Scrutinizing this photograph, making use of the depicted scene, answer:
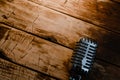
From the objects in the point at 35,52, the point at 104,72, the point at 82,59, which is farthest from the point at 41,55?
the point at 104,72

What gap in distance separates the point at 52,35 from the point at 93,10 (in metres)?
0.40

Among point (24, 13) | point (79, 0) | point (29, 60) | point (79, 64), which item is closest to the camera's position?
point (79, 64)

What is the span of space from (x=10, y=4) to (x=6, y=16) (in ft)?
0.34

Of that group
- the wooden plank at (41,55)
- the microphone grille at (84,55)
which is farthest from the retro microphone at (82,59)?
the wooden plank at (41,55)

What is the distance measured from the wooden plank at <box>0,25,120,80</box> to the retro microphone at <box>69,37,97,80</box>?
12cm

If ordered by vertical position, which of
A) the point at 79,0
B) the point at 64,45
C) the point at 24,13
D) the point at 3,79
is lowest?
the point at 3,79

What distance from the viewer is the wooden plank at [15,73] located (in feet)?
5.08

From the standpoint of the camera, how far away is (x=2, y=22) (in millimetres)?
1679

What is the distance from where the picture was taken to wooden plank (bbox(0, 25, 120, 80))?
1.62 meters

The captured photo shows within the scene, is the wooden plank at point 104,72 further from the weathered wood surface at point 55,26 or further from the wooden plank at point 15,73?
the wooden plank at point 15,73

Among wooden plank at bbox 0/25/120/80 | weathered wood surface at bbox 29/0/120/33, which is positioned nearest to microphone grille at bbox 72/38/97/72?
wooden plank at bbox 0/25/120/80

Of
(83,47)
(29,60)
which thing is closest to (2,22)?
(29,60)

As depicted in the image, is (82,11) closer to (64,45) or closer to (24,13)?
(64,45)

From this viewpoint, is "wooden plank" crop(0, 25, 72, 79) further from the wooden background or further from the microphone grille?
the microphone grille
